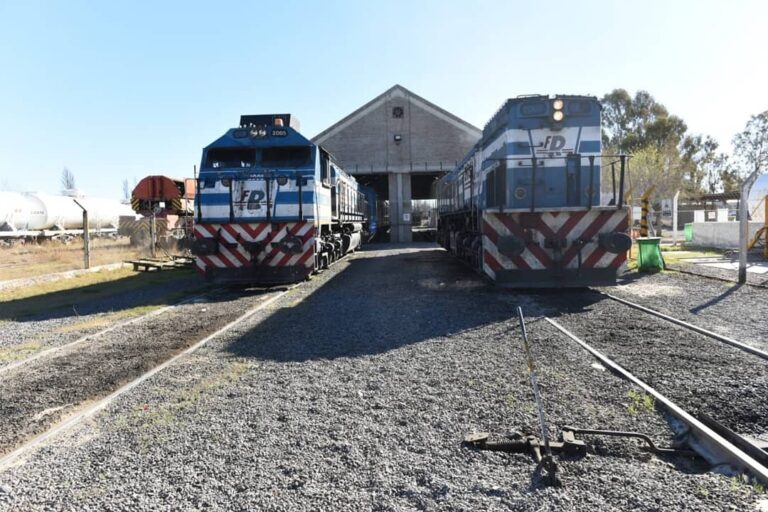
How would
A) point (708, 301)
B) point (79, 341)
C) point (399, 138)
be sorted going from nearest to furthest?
point (79, 341)
point (708, 301)
point (399, 138)

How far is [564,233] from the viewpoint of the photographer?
9375mm

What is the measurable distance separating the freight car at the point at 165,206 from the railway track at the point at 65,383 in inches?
527

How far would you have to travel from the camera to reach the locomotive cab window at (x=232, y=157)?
464 inches

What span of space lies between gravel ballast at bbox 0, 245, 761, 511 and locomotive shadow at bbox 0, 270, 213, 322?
14.0ft

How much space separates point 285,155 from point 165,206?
39.1 feet

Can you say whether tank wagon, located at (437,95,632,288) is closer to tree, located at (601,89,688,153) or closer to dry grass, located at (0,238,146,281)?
dry grass, located at (0,238,146,281)

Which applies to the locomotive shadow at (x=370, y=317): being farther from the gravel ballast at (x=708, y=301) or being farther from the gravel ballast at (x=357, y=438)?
the gravel ballast at (x=708, y=301)

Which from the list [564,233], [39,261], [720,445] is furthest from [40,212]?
[720,445]

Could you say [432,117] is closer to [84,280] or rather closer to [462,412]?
[84,280]

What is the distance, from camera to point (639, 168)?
136ft

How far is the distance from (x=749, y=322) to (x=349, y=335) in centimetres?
521

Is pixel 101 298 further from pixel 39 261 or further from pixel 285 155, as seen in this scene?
pixel 39 261

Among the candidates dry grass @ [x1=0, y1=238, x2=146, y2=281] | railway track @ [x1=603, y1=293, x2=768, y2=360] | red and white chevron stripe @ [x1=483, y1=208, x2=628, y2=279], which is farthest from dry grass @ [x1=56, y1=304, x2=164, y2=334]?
railway track @ [x1=603, y1=293, x2=768, y2=360]

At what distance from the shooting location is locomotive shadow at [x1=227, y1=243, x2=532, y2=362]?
5.97 m
